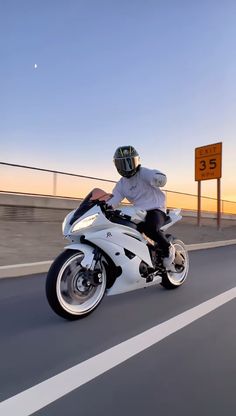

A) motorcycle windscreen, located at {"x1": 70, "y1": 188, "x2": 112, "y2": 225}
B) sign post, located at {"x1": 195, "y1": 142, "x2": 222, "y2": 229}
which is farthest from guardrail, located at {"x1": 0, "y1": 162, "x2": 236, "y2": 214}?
motorcycle windscreen, located at {"x1": 70, "y1": 188, "x2": 112, "y2": 225}

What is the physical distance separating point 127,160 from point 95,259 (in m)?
1.47

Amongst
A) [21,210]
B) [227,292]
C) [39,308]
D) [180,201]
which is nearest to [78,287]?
[39,308]

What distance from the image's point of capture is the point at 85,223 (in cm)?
411

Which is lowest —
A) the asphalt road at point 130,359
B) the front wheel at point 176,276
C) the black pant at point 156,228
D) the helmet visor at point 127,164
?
the asphalt road at point 130,359

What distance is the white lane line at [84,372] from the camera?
87.9 inches

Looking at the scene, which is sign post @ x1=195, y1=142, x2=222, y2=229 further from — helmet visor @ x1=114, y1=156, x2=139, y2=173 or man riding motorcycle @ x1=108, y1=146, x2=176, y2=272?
helmet visor @ x1=114, y1=156, x2=139, y2=173

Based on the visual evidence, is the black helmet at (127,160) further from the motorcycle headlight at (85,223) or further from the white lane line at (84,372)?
the white lane line at (84,372)

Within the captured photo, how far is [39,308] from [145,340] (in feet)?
5.37

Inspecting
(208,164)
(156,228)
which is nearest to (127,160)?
(156,228)

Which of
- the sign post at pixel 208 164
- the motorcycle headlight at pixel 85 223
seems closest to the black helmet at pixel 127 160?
the motorcycle headlight at pixel 85 223

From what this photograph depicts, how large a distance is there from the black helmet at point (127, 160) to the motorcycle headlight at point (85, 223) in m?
1.14

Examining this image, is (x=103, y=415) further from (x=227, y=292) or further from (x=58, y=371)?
(x=227, y=292)

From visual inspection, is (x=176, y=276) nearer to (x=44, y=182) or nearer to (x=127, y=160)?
(x=127, y=160)

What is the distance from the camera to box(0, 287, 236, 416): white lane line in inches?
87.9
